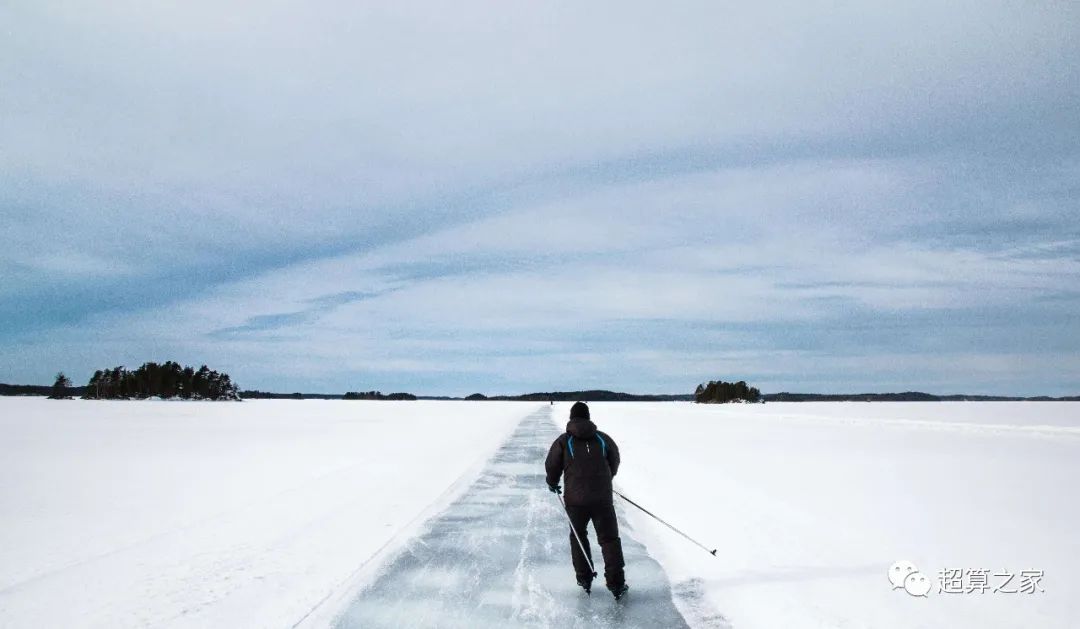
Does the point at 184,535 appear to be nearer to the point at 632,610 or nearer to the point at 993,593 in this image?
the point at 632,610

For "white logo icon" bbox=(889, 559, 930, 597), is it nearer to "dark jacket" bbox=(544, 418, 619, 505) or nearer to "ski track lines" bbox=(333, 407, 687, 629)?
"ski track lines" bbox=(333, 407, 687, 629)

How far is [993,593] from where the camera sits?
7.50 meters

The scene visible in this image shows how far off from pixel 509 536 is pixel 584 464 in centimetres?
349

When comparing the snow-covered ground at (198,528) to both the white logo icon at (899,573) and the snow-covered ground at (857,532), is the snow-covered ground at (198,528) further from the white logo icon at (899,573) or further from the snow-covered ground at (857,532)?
the white logo icon at (899,573)

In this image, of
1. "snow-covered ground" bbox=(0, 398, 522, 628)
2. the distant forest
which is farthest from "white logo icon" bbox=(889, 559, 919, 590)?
the distant forest

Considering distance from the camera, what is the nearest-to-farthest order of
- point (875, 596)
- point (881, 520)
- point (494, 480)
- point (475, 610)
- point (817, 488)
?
point (475, 610)
point (875, 596)
point (881, 520)
point (817, 488)
point (494, 480)

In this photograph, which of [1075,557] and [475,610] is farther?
[1075,557]

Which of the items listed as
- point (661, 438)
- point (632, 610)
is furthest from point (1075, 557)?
point (661, 438)

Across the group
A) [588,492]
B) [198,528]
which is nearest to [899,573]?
[588,492]

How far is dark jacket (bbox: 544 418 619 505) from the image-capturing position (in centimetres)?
712

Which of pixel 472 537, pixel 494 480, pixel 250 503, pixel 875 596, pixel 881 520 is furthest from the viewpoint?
pixel 494 480

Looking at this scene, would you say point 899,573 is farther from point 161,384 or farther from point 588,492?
point 161,384

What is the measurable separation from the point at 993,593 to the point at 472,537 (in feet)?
21.0

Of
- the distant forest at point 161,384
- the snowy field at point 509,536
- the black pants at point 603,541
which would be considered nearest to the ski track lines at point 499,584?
the snowy field at point 509,536
